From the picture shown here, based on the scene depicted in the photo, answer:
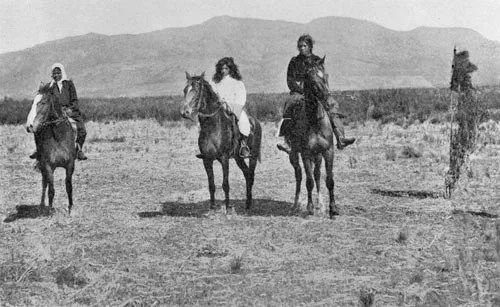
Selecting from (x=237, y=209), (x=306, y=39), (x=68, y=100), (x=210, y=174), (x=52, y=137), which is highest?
(x=306, y=39)

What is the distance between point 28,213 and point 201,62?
149 m

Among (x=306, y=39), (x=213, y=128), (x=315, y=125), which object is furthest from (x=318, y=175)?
(x=306, y=39)

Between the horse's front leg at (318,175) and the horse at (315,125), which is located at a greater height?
the horse at (315,125)

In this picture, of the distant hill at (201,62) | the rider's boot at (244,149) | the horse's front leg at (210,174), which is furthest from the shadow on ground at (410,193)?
the distant hill at (201,62)

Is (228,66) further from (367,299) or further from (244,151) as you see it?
(367,299)

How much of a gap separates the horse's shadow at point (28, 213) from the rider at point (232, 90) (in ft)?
12.0

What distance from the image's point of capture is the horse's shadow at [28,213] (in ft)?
38.7

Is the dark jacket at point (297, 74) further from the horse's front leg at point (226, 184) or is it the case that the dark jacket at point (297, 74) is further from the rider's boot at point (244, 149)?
the horse's front leg at point (226, 184)

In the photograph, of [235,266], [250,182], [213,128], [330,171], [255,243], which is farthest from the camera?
[250,182]

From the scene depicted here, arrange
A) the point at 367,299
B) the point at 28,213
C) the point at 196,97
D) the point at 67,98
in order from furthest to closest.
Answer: the point at 28,213 → the point at 67,98 → the point at 196,97 → the point at 367,299

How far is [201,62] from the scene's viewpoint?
159 m

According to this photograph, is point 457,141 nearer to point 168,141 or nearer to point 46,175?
point 46,175

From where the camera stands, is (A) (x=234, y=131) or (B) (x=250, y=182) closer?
(A) (x=234, y=131)

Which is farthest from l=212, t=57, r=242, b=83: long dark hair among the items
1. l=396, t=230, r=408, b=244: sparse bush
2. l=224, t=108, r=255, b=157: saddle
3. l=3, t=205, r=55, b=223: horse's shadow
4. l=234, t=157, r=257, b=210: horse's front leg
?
l=396, t=230, r=408, b=244: sparse bush
